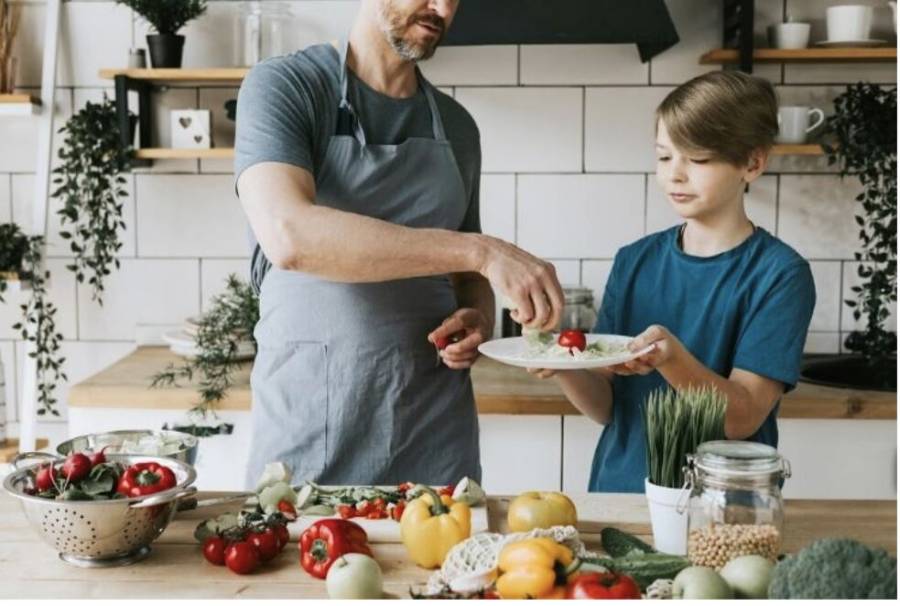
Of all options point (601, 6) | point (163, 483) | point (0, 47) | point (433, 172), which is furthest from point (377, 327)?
point (0, 47)

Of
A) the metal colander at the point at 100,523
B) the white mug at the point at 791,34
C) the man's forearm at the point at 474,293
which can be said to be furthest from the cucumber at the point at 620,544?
the white mug at the point at 791,34

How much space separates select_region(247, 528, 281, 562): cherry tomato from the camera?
4.22 ft

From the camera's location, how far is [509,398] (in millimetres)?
2420

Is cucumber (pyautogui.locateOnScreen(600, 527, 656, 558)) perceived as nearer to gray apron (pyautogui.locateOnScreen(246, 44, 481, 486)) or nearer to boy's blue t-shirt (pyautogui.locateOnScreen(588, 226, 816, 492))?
boy's blue t-shirt (pyautogui.locateOnScreen(588, 226, 816, 492))

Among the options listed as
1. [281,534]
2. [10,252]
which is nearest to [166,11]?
[10,252]

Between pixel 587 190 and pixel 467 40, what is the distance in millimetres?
623

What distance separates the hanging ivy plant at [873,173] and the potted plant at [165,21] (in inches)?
66.0

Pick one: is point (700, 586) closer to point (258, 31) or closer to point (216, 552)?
point (216, 552)

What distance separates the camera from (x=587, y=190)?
2.94 metres

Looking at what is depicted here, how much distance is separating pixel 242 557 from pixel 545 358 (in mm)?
544

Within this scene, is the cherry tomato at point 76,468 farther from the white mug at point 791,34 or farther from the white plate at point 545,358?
the white mug at point 791,34

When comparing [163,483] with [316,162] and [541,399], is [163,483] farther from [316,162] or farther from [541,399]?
[541,399]

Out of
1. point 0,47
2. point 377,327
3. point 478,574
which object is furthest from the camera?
point 0,47

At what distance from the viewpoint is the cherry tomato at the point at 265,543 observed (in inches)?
50.7
